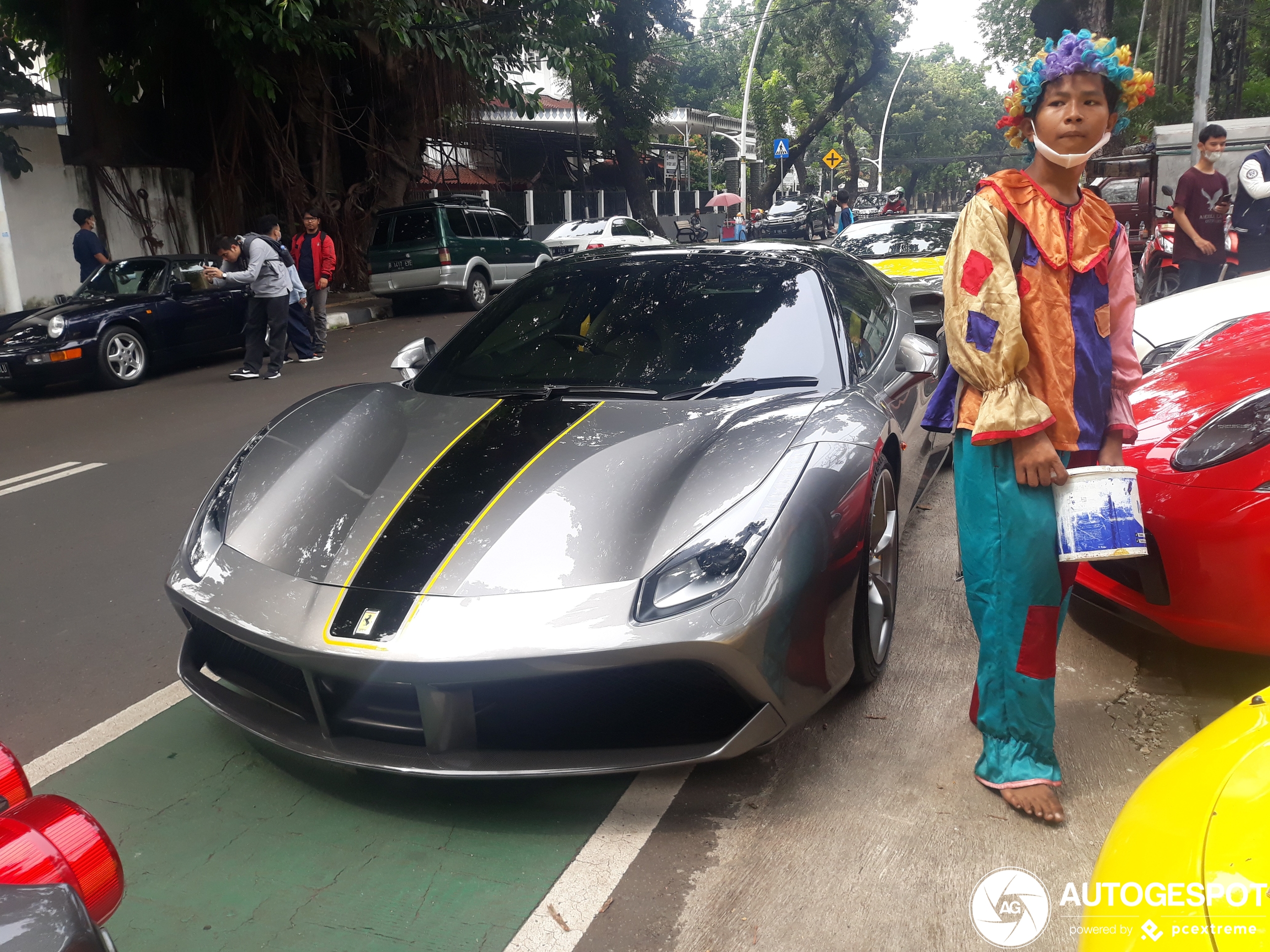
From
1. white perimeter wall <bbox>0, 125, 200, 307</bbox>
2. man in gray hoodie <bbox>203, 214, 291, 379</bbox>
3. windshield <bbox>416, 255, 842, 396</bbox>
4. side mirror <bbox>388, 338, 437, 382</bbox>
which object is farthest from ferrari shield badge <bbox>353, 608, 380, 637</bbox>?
white perimeter wall <bbox>0, 125, 200, 307</bbox>

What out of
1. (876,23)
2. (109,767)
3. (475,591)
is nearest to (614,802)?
(475,591)

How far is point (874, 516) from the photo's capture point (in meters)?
3.05

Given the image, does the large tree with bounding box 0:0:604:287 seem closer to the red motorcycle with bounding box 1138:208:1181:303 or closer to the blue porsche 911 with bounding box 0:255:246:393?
the blue porsche 911 with bounding box 0:255:246:393

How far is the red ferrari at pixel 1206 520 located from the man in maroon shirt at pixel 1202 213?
5.27m

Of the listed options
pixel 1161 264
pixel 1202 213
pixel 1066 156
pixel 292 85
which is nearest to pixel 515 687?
pixel 1066 156

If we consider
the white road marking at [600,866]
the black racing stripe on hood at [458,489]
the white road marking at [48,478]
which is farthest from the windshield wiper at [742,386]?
the white road marking at [48,478]

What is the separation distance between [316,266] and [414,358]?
8.68 metres

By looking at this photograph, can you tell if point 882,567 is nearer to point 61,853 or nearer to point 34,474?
point 61,853

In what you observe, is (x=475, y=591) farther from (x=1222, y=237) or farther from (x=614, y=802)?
(x=1222, y=237)

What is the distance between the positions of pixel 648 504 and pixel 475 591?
53cm

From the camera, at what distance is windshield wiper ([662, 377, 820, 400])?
3.28m

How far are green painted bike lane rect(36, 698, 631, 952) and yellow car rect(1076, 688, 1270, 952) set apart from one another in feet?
4.20

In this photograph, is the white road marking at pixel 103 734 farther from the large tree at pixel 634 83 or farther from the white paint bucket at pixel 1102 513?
the large tree at pixel 634 83

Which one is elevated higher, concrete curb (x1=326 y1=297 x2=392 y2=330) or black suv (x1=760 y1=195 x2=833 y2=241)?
black suv (x1=760 y1=195 x2=833 y2=241)
